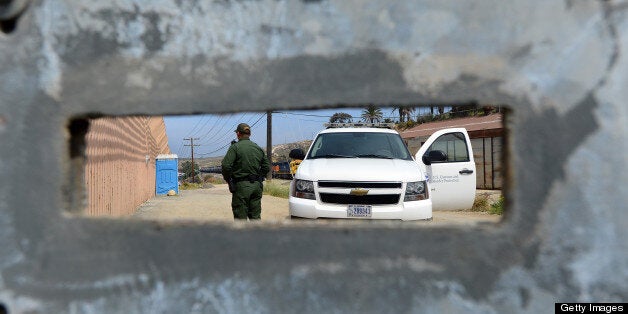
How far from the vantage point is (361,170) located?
197 inches

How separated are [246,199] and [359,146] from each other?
1.70m

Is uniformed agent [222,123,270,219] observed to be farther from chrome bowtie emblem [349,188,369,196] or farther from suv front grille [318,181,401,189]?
chrome bowtie emblem [349,188,369,196]

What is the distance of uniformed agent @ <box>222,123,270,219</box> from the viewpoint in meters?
5.81

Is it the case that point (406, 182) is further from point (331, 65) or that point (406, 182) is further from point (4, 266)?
point (4, 266)

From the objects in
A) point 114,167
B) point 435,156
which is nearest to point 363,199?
point 435,156

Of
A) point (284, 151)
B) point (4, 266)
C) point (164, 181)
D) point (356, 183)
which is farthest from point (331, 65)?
point (284, 151)

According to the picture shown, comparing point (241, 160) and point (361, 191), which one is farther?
point (241, 160)

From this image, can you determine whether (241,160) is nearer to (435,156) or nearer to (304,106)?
(435,156)

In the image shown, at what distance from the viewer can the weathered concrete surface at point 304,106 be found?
1229mm

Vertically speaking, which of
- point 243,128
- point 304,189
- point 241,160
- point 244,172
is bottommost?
point 304,189

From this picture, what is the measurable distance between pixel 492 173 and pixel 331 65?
52.7ft

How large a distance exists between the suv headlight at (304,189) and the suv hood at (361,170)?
59 mm

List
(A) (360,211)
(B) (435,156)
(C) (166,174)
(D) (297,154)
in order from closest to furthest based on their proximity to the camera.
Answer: (A) (360,211), (B) (435,156), (D) (297,154), (C) (166,174)

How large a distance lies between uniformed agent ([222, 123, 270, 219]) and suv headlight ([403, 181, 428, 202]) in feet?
6.39
